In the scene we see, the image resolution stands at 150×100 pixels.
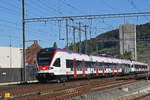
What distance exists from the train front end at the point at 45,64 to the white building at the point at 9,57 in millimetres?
33833

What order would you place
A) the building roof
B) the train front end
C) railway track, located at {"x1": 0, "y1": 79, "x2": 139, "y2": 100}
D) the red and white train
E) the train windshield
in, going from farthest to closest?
1. the building roof
2. the train windshield
3. the red and white train
4. the train front end
5. railway track, located at {"x1": 0, "y1": 79, "x2": 139, "y2": 100}

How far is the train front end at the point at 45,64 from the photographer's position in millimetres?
25734

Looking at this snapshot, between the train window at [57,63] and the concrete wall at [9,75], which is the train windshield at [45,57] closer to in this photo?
the train window at [57,63]

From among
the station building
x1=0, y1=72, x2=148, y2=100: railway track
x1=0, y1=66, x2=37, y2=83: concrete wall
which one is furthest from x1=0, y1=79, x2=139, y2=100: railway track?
x1=0, y1=66, x2=37, y2=83: concrete wall

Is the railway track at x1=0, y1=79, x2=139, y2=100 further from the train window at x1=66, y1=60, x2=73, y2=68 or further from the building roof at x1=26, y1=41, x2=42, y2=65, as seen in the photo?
the building roof at x1=26, y1=41, x2=42, y2=65

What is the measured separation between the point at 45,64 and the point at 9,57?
3635 centimetres

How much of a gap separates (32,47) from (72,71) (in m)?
69.9

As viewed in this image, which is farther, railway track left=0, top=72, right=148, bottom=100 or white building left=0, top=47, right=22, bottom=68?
white building left=0, top=47, right=22, bottom=68

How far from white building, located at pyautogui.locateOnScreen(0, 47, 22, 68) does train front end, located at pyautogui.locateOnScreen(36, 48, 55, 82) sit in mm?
33833

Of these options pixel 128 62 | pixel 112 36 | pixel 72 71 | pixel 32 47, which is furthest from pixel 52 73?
pixel 112 36

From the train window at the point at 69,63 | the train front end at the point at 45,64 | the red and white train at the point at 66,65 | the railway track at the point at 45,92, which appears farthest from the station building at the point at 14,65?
the railway track at the point at 45,92

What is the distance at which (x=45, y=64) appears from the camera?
2602cm

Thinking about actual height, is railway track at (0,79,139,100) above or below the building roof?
below

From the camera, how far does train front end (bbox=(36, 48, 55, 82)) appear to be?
84.4 ft
